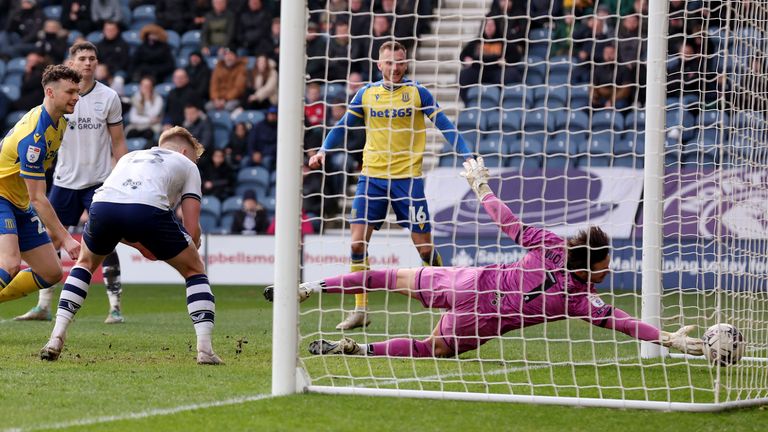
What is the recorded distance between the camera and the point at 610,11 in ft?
58.2

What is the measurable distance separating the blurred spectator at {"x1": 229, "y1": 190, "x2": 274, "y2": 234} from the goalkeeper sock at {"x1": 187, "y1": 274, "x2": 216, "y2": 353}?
36.1 ft

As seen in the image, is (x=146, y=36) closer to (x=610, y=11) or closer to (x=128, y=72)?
(x=128, y=72)

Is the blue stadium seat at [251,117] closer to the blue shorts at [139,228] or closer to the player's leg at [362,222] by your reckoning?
the player's leg at [362,222]

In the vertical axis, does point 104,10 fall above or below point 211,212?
above

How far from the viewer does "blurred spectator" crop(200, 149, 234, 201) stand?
19.5 m

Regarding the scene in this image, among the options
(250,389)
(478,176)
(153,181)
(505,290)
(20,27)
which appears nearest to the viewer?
(250,389)

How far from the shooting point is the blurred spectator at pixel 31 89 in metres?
21.2

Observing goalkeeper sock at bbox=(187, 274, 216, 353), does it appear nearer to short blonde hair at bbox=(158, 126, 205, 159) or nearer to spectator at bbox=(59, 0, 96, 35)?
short blonde hair at bbox=(158, 126, 205, 159)

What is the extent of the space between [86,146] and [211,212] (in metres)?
9.32

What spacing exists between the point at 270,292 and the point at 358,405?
1563 millimetres

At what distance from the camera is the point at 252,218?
18703 mm

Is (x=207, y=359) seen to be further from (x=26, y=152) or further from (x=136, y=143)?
(x=136, y=143)

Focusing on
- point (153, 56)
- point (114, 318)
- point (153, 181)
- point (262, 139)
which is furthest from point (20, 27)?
point (153, 181)

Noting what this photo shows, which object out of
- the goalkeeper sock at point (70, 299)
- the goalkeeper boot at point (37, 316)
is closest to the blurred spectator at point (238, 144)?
the goalkeeper boot at point (37, 316)
